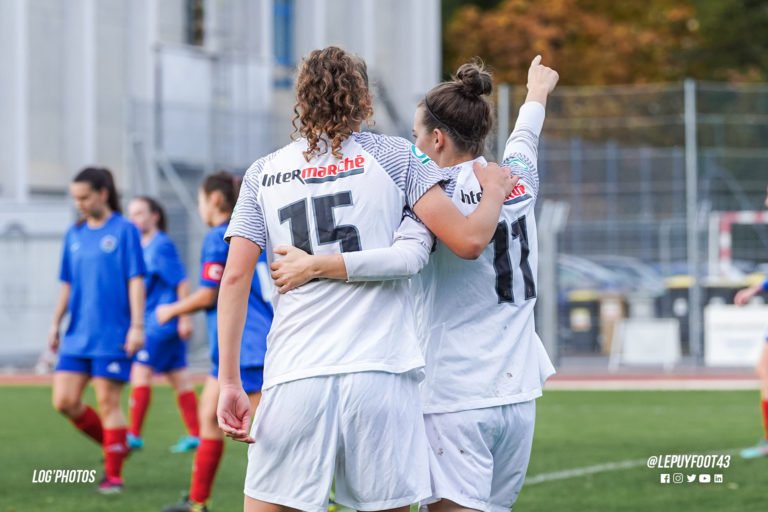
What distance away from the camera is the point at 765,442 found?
8.79 meters

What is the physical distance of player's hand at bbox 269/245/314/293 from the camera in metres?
3.60

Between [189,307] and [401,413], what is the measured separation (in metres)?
3.11

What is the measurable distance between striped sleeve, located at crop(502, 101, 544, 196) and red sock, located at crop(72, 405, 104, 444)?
4336 millimetres

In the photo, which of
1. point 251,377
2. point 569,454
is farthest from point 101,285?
point 569,454

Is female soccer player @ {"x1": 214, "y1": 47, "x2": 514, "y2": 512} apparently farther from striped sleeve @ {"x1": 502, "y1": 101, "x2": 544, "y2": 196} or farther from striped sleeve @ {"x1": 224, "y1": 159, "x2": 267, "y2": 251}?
striped sleeve @ {"x1": 502, "y1": 101, "x2": 544, "y2": 196}

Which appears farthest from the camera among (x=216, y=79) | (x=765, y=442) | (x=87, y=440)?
(x=216, y=79)

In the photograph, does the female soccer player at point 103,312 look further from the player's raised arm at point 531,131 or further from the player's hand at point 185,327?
the player's raised arm at point 531,131

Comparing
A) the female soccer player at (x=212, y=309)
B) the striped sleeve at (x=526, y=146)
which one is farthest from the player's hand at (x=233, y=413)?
the female soccer player at (x=212, y=309)

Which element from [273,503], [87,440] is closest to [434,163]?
[273,503]

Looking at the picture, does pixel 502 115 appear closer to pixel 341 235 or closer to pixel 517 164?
pixel 517 164

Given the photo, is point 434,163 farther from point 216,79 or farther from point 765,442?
point 216,79

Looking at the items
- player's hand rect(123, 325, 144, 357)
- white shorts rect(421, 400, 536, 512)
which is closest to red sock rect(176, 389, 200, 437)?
player's hand rect(123, 325, 144, 357)

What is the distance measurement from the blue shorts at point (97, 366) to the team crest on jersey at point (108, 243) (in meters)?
0.68

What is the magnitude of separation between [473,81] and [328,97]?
0.60 metres
